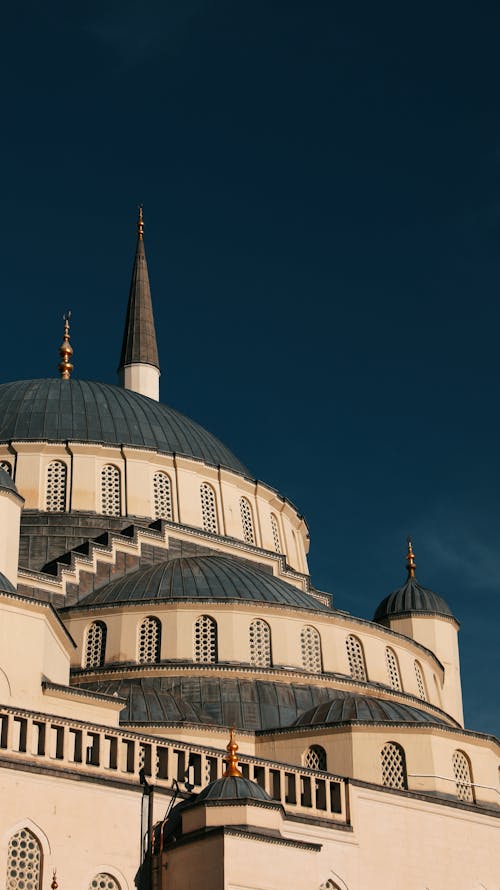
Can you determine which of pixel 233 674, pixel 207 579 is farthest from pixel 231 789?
pixel 207 579

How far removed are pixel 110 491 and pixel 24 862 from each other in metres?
21.6

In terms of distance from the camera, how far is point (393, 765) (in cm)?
3462

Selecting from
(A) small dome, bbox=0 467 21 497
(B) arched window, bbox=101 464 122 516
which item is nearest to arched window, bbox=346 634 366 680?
(B) arched window, bbox=101 464 122 516

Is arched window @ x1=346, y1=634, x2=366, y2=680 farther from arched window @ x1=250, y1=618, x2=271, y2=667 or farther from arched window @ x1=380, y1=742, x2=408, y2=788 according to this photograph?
arched window @ x1=380, y1=742, x2=408, y2=788

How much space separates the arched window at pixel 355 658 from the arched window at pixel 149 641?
556cm

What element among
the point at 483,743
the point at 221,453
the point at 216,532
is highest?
the point at 221,453

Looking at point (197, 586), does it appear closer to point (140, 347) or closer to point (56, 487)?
point (56, 487)

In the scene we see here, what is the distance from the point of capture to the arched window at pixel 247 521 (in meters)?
49.7

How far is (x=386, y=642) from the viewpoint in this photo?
42.3m

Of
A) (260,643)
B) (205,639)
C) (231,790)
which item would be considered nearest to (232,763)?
(231,790)

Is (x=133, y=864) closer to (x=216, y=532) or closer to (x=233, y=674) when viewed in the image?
(x=233, y=674)

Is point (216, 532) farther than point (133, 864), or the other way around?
point (216, 532)

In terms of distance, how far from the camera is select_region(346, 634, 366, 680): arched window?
134 feet

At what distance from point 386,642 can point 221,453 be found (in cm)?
1205
